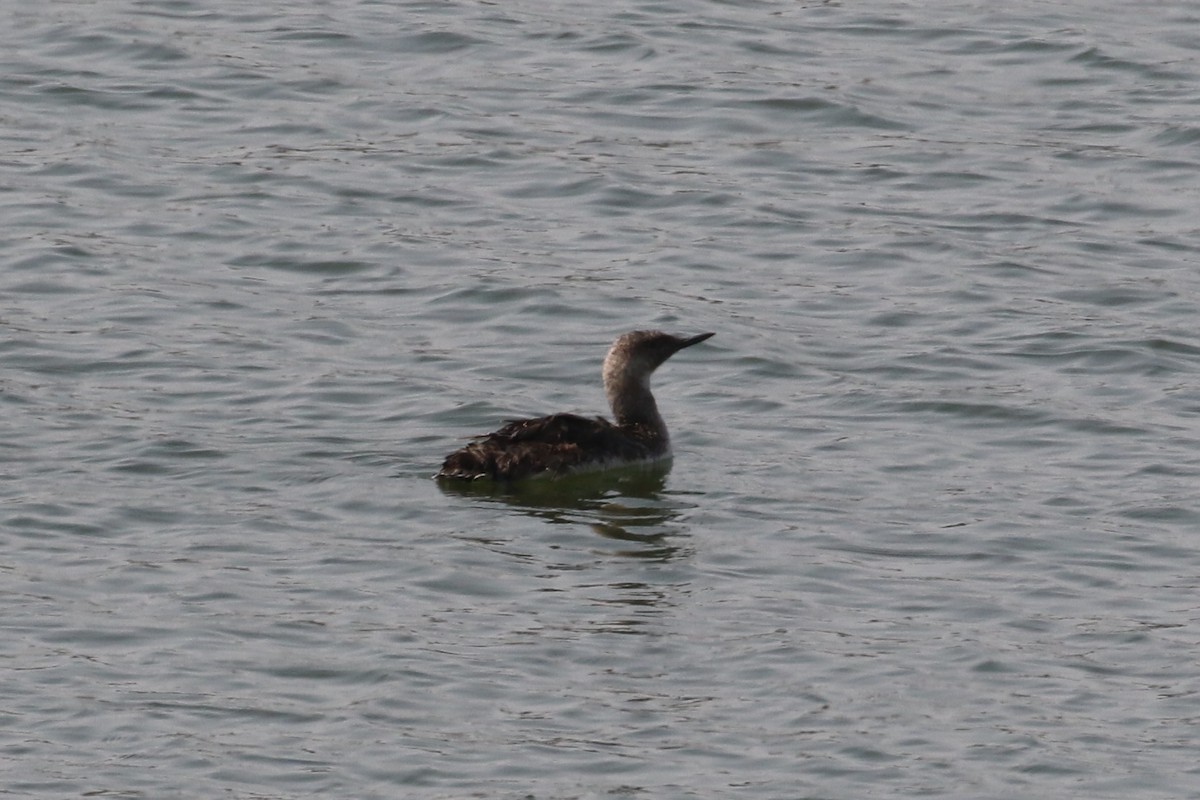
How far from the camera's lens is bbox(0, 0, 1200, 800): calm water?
406 inches

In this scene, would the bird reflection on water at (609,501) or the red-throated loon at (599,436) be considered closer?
the bird reflection on water at (609,501)

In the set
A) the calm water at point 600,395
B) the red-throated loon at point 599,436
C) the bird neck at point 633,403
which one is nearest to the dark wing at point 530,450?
the red-throated loon at point 599,436

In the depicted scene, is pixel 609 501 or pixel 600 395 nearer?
pixel 609 501

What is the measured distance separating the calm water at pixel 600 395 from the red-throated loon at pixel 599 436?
7.3 inches

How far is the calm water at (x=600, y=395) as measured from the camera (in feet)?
33.8

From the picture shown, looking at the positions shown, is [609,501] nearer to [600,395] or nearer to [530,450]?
[530,450]

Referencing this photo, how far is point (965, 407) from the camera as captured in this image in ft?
49.1

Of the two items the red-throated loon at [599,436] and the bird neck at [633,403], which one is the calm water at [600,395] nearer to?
the red-throated loon at [599,436]

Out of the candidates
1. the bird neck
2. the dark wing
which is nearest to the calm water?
the dark wing

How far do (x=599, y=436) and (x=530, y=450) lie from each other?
62 cm

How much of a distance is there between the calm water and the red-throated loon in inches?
7.3

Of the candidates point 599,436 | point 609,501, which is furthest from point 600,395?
point 609,501

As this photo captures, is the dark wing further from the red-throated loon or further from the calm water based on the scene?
the calm water

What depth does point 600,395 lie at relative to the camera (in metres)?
15.5
